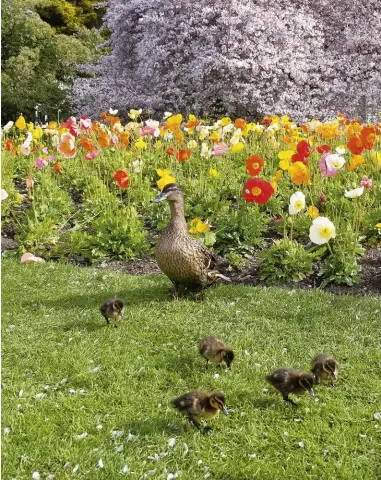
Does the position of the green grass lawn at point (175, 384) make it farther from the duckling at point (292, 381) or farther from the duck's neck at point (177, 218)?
the duck's neck at point (177, 218)

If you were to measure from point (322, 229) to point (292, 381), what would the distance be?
1.75 m

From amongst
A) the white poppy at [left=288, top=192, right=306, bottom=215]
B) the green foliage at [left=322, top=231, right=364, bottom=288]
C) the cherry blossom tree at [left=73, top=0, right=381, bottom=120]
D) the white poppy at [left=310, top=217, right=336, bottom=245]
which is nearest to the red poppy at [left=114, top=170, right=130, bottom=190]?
the white poppy at [left=288, top=192, right=306, bottom=215]

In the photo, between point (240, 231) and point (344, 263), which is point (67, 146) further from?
point (344, 263)

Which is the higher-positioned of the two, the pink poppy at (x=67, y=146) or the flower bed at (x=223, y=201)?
the pink poppy at (x=67, y=146)

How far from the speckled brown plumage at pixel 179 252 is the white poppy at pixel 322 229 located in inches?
32.1

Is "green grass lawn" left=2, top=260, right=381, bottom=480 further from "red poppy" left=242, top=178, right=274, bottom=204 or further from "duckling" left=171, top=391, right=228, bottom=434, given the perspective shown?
"red poppy" left=242, top=178, right=274, bottom=204

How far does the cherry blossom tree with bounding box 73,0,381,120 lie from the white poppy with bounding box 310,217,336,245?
28.1ft

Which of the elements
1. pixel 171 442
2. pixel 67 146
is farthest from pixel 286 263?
pixel 171 442

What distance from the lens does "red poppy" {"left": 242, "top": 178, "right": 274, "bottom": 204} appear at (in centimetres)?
510

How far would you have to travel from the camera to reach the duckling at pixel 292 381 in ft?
10.4

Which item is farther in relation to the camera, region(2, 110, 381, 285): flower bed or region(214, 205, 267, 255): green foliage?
region(214, 205, 267, 255): green foliage

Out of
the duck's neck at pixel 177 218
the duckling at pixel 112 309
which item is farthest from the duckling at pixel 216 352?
the duck's neck at pixel 177 218

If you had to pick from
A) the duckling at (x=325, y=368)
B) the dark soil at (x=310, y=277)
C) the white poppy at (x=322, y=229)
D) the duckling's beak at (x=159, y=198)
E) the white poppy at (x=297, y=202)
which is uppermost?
the duckling's beak at (x=159, y=198)

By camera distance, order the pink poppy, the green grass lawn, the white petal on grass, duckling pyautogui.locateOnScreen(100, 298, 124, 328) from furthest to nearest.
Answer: the pink poppy, duckling pyautogui.locateOnScreen(100, 298, 124, 328), the white petal on grass, the green grass lawn
